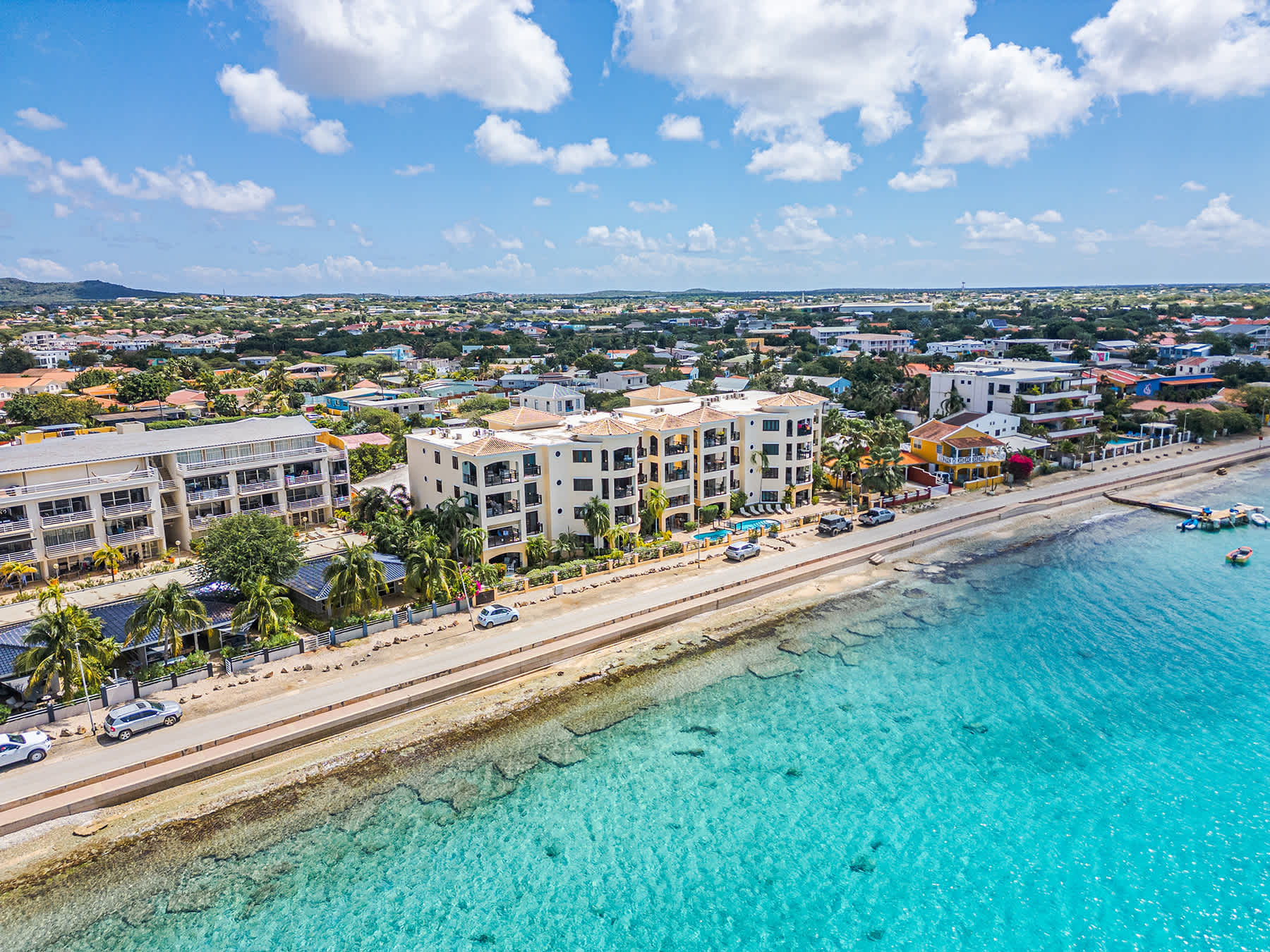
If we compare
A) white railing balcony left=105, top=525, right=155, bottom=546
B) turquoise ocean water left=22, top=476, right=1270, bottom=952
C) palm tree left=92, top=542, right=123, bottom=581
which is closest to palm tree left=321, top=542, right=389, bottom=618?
turquoise ocean water left=22, top=476, right=1270, bottom=952

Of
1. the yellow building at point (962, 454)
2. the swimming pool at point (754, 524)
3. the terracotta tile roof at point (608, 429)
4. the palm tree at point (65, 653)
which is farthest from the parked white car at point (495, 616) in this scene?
the yellow building at point (962, 454)

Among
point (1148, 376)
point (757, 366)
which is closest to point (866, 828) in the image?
point (1148, 376)

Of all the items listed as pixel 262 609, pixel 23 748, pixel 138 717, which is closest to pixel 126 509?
pixel 262 609

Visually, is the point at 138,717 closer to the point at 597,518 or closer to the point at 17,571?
the point at 17,571

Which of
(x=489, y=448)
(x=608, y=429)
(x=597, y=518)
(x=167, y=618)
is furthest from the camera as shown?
(x=608, y=429)

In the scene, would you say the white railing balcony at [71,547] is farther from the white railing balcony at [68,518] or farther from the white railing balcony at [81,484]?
the white railing balcony at [81,484]
